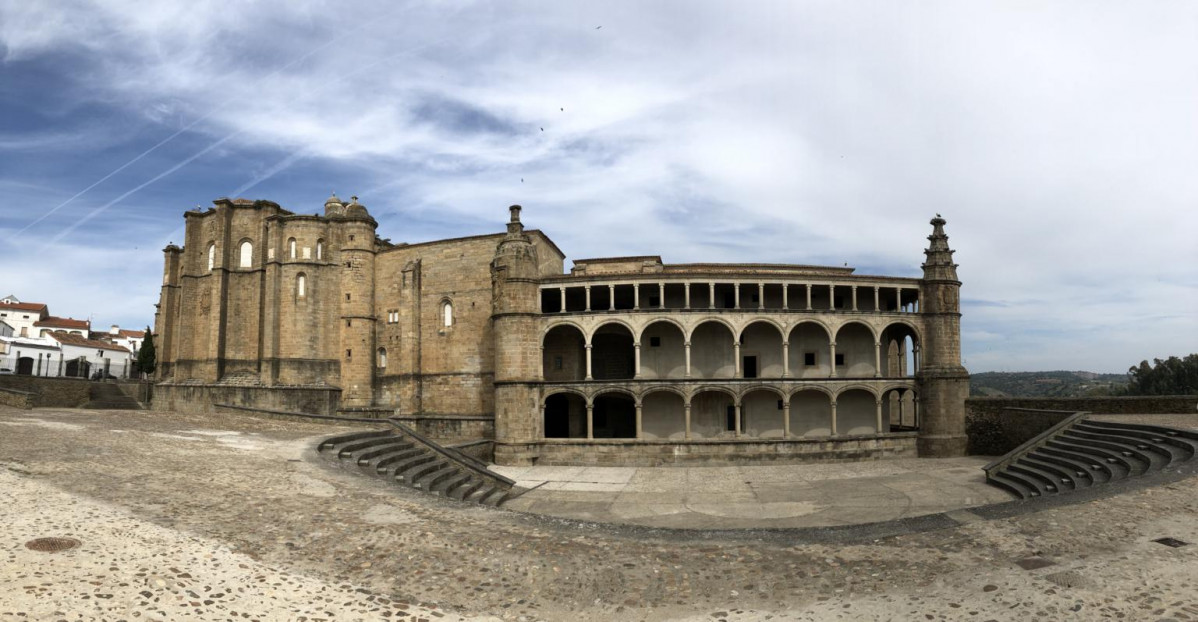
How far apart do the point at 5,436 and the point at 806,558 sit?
1851 cm

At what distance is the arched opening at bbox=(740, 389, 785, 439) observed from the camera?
3072cm

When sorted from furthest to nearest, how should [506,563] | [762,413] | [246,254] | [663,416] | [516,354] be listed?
[246,254], [762,413], [663,416], [516,354], [506,563]

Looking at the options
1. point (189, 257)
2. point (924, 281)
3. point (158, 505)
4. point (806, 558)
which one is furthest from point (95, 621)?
point (189, 257)

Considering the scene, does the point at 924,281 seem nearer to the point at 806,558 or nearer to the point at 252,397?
the point at 806,558

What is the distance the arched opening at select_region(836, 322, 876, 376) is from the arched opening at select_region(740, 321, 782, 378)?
126 inches

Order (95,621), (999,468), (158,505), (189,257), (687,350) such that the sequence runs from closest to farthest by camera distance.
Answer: (95,621) → (158,505) → (999,468) → (687,350) → (189,257)

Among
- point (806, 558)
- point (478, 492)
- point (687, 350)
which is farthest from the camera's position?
point (687, 350)

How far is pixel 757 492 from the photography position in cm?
2108

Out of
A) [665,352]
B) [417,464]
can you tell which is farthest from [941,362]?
[417,464]

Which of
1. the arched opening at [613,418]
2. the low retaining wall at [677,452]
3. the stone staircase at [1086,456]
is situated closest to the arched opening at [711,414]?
the low retaining wall at [677,452]

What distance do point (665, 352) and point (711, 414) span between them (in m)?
3.78

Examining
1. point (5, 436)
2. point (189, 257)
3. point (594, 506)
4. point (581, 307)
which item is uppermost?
point (189, 257)

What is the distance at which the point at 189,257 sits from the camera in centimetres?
3975

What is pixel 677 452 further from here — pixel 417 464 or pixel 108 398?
pixel 108 398
